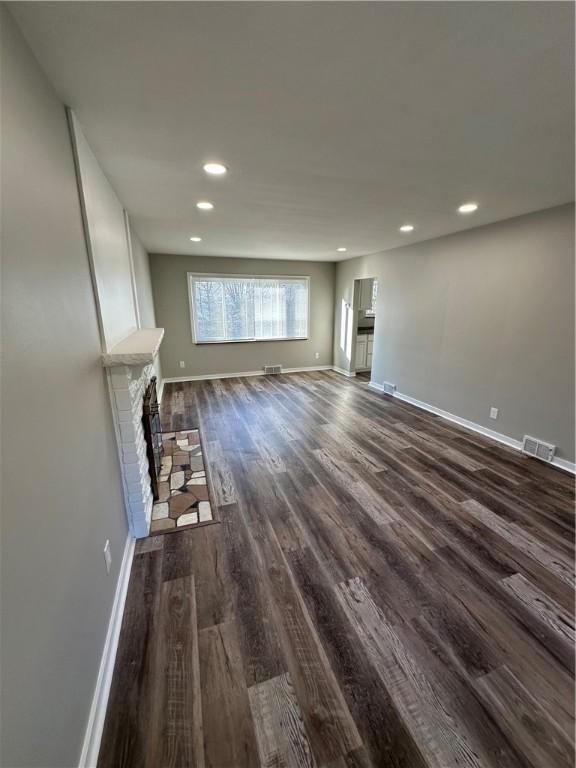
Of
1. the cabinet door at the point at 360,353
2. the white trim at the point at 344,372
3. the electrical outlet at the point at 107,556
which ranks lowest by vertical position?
the white trim at the point at 344,372

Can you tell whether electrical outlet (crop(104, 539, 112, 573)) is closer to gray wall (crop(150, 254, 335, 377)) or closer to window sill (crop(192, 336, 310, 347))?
gray wall (crop(150, 254, 335, 377))

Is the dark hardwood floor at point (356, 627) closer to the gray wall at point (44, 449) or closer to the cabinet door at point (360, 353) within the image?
the gray wall at point (44, 449)

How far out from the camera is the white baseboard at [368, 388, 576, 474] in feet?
9.82

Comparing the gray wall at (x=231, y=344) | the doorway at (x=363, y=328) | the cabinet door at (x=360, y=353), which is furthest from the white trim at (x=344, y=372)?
the cabinet door at (x=360, y=353)

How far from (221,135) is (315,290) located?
5.13 meters

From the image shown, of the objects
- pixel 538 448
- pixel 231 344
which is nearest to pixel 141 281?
pixel 231 344

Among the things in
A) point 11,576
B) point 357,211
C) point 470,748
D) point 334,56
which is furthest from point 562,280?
point 11,576

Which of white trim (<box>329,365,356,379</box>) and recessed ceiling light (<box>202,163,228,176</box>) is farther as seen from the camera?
white trim (<box>329,365,356,379</box>)

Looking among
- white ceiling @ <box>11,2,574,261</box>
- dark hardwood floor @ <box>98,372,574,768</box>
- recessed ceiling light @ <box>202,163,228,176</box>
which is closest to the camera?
white ceiling @ <box>11,2,574,261</box>

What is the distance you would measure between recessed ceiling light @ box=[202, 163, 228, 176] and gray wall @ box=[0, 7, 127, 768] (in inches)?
32.0

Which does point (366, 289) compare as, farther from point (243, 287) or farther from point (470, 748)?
point (470, 748)

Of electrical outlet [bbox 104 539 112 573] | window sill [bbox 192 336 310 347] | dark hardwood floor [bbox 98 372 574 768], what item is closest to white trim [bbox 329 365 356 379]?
window sill [bbox 192 336 310 347]

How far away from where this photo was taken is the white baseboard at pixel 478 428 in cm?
299

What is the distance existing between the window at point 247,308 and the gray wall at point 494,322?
208cm
